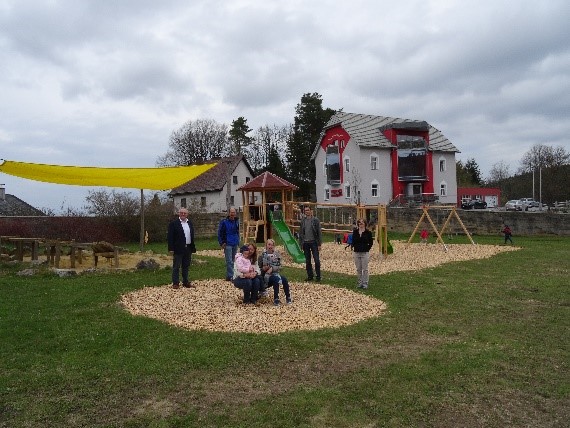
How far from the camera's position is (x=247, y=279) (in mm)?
8766

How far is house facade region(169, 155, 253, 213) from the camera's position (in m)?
48.4

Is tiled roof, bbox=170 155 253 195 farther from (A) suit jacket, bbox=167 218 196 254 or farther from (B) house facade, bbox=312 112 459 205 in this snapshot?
(A) suit jacket, bbox=167 218 196 254

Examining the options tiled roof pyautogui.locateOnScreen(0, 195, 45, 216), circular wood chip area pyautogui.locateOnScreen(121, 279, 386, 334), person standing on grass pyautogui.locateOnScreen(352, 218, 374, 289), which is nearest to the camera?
circular wood chip area pyautogui.locateOnScreen(121, 279, 386, 334)

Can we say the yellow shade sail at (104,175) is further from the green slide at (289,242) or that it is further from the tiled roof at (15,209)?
the tiled roof at (15,209)

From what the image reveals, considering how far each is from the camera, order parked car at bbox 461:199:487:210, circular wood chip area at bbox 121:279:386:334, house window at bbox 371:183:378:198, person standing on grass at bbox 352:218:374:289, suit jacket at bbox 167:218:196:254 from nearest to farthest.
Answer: circular wood chip area at bbox 121:279:386:334 → suit jacket at bbox 167:218:196:254 → person standing on grass at bbox 352:218:374:289 → house window at bbox 371:183:378:198 → parked car at bbox 461:199:487:210

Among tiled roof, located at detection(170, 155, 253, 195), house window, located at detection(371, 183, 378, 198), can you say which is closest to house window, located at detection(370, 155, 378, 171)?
house window, located at detection(371, 183, 378, 198)

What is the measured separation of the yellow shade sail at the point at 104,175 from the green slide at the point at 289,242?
3.75 m

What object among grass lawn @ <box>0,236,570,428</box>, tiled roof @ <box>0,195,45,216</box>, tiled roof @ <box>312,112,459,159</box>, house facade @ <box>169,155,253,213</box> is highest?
tiled roof @ <box>312,112,459,159</box>

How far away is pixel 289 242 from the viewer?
16.4 meters

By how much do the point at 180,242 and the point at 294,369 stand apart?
5.62 meters

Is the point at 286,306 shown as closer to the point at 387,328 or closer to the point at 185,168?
the point at 387,328

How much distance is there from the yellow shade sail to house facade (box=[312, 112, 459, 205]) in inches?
1199

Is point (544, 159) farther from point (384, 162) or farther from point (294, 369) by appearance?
point (294, 369)

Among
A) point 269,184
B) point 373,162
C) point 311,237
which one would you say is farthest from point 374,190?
point 311,237
